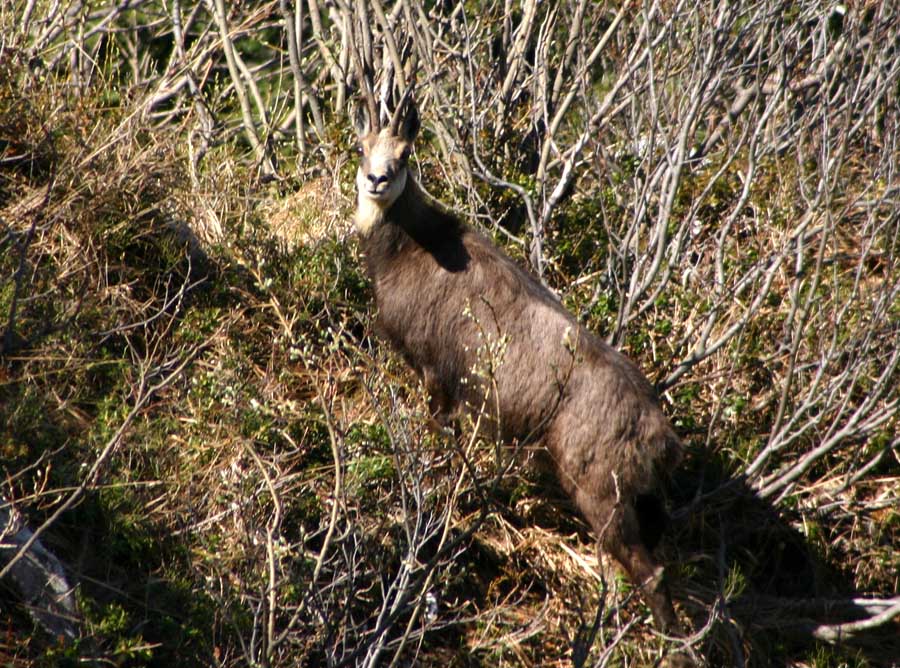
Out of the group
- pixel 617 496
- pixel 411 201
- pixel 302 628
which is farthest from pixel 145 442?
pixel 617 496

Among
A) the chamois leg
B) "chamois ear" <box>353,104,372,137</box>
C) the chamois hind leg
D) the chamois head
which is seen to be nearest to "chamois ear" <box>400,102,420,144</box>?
the chamois head

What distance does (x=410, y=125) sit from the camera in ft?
17.8

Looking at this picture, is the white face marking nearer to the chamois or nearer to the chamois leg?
the chamois

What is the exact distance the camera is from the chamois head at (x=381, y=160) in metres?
5.15

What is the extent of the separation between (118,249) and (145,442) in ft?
4.02

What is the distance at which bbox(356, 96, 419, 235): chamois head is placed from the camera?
515cm

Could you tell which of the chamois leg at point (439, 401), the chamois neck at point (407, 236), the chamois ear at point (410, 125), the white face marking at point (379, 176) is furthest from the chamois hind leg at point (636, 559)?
the chamois ear at point (410, 125)

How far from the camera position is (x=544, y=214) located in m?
6.09

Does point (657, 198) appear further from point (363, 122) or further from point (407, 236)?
point (363, 122)

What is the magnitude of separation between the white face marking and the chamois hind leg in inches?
70.2

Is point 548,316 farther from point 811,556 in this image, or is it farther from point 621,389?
point 811,556

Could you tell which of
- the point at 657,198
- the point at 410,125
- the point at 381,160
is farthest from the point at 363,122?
the point at 657,198

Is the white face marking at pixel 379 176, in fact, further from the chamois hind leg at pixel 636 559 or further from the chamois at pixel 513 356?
the chamois hind leg at pixel 636 559

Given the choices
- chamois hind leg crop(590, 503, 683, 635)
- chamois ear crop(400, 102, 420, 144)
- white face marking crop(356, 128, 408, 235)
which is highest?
chamois ear crop(400, 102, 420, 144)
